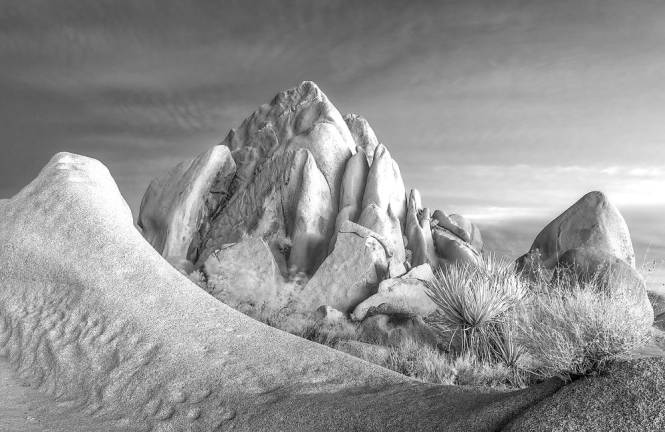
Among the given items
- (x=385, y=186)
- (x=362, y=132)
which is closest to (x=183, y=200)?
(x=385, y=186)

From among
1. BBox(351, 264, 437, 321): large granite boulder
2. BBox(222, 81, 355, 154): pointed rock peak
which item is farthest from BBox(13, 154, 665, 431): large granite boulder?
BBox(222, 81, 355, 154): pointed rock peak

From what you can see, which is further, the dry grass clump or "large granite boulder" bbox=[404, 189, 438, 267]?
"large granite boulder" bbox=[404, 189, 438, 267]

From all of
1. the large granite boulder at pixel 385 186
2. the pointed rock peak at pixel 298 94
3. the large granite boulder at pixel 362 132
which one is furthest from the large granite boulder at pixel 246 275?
the pointed rock peak at pixel 298 94

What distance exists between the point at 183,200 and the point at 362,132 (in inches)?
286

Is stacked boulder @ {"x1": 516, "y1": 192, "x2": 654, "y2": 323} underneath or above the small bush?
above

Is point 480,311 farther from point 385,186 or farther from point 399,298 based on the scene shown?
point 385,186

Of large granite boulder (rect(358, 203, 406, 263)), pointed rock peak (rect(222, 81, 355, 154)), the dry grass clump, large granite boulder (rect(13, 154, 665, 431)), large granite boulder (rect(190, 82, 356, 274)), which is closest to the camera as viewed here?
large granite boulder (rect(13, 154, 665, 431))

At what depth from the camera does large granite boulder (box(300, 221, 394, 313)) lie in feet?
50.8

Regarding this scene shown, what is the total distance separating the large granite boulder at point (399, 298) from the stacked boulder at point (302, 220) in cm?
5

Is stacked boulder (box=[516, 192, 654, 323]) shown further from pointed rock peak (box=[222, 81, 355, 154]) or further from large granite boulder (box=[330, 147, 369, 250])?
pointed rock peak (box=[222, 81, 355, 154])

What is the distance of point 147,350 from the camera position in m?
8.34

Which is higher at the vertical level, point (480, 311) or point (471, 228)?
point (471, 228)

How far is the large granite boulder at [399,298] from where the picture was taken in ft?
47.5

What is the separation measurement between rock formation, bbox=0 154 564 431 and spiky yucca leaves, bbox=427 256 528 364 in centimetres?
386
